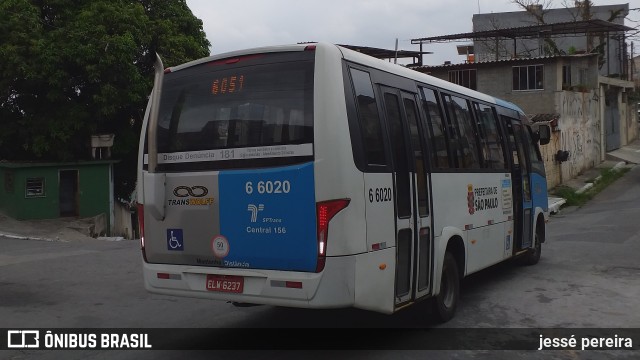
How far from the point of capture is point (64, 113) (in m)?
20.9

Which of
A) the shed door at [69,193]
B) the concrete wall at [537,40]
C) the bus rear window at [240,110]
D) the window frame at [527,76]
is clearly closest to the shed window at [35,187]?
the shed door at [69,193]

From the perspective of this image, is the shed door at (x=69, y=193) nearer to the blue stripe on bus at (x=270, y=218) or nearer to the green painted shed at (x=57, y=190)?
the green painted shed at (x=57, y=190)

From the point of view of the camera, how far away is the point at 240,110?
5.50 metres

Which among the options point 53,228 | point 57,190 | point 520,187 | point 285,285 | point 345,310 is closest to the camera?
point 285,285

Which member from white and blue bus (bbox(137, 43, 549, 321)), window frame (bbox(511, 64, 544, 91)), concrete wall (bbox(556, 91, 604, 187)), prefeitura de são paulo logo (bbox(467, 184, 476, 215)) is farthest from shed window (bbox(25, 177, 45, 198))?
concrete wall (bbox(556, 91, 604, 187))

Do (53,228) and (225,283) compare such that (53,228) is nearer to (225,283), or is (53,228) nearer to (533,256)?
(533,256)

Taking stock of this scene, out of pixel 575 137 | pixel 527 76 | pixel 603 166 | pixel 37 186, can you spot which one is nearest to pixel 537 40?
pixel 603 166

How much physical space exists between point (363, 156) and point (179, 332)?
3079mm

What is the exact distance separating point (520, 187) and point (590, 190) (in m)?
17.0

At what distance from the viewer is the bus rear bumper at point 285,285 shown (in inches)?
193

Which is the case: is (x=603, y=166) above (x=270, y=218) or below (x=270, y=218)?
above

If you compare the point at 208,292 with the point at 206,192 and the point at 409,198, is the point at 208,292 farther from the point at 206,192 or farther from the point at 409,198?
the point at 409,198

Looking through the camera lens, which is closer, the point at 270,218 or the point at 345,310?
the point at 270,218

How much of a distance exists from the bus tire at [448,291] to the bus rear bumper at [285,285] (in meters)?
2.06
